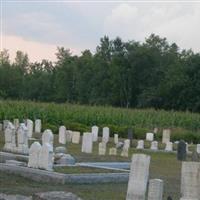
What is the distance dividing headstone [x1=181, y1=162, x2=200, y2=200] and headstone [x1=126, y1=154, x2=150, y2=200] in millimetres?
1366

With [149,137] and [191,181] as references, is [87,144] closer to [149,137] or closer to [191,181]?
[149,137]

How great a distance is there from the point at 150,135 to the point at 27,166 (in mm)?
18700

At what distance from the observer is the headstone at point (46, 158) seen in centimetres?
1722

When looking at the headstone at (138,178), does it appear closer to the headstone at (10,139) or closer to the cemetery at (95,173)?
the cemetery at (95,173)

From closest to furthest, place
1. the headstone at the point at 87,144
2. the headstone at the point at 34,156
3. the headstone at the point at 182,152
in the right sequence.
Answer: the headstone at the point at 34,156 → the headstone at the point at 182,152 → the headstone at the point at 87,144

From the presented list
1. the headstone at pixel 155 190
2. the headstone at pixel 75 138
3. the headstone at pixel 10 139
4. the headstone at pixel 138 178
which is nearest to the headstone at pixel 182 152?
the headstone at pixel 10 139

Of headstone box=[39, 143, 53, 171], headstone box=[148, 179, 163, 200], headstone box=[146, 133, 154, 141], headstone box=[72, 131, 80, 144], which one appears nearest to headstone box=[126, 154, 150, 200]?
headstone box=[148, 179, 163, 200]

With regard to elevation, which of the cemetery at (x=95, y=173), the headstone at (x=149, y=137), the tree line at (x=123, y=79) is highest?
the tree line at (x=123, y=79)

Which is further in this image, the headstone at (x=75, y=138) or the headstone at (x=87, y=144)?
the headstone at (x=75, y=138)

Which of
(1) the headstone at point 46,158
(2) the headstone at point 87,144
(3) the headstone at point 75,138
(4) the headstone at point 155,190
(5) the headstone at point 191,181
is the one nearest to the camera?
(5) the headstone at point 191,181

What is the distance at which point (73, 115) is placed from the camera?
47.8 metres

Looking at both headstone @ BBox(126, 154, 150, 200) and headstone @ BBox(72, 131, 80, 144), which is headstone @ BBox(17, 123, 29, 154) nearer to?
headstone @ BBox(72, 131, 80, 144)

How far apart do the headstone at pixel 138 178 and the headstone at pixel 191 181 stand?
1366 mm

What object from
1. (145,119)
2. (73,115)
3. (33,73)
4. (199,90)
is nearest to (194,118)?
(145,119)
